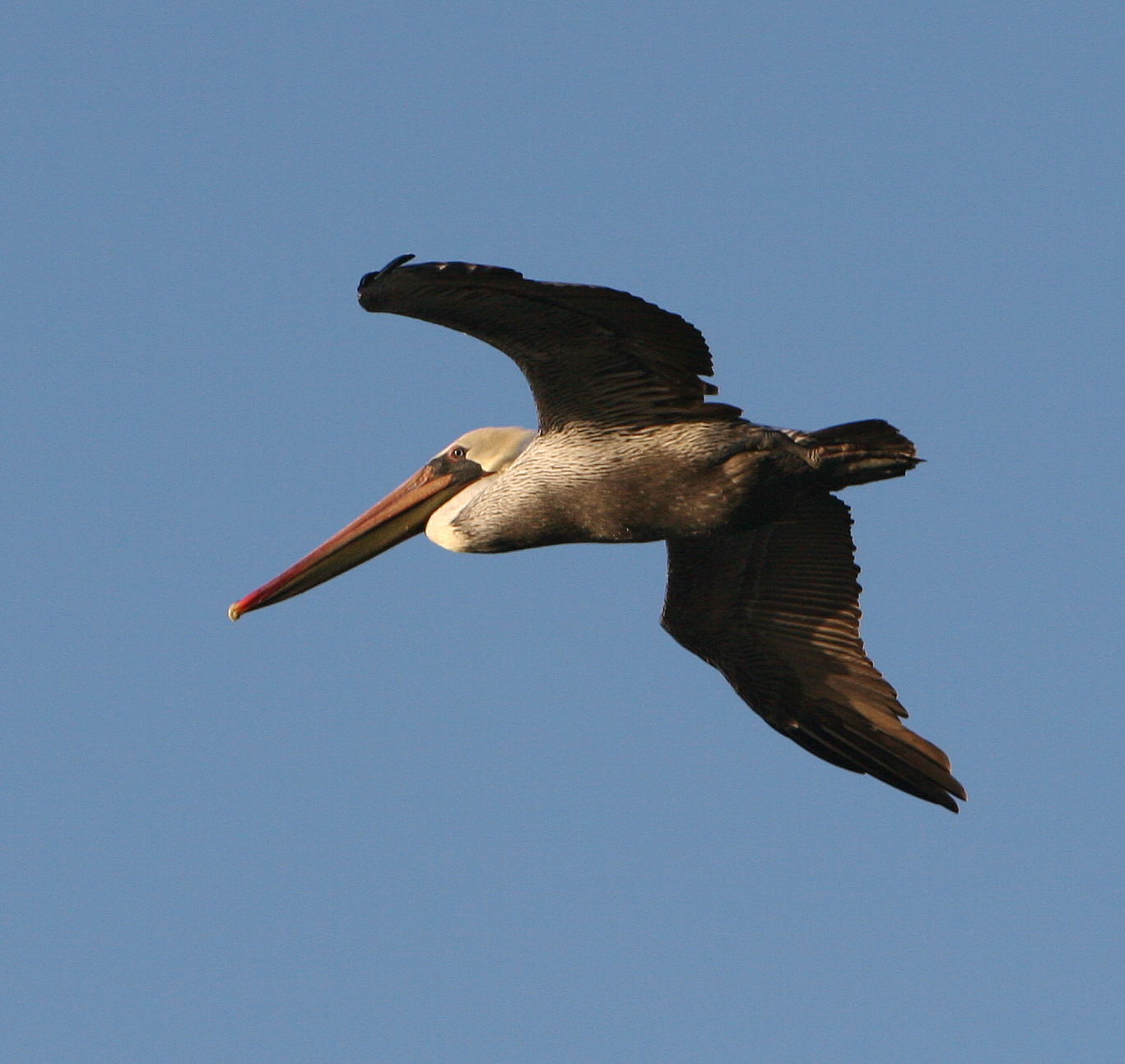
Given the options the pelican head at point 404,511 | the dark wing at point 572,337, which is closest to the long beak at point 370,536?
the pelican head at point 404,511

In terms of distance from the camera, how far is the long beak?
12250mm

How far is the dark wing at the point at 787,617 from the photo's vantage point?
11.6 metres

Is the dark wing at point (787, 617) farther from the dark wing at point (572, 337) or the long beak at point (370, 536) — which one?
the long beak at point (370, 536)

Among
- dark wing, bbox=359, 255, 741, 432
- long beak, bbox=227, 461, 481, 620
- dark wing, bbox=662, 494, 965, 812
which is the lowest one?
dark wing, bbox=662, 494, 965, 812

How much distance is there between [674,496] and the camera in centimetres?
1063

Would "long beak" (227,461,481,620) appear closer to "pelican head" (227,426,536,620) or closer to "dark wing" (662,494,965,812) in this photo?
"pelican head" (227,426,536,620)

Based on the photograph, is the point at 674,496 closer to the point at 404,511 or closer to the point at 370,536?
the point at 404,511

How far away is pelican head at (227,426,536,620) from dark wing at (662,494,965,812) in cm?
130

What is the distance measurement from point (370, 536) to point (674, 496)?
260 centimetres

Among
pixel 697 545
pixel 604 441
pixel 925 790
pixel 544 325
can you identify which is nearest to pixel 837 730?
pixel 925 790

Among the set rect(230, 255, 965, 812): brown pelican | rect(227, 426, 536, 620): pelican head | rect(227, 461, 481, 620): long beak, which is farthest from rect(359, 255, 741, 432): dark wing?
rect(227, 461, 481, 620): long beak

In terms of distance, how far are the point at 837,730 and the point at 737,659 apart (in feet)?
2.64

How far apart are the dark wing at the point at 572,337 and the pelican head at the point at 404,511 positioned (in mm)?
1244

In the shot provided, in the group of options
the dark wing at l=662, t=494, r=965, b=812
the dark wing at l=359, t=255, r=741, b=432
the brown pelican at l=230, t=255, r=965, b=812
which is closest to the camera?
the dark wing at l=359, t=255, r=741, b=432
